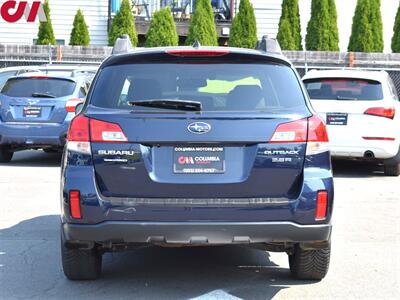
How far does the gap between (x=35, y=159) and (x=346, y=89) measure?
19.1ft

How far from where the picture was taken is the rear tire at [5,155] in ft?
40.4

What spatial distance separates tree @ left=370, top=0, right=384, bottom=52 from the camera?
2847 centimetres

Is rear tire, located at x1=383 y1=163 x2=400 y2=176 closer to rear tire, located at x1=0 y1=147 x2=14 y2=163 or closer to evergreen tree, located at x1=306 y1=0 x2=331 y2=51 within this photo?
rear tire, located at x1=0 y1=147 x2=14 y2=163

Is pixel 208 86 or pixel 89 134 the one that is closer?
pixel 89 134

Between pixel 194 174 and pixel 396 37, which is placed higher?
pixel 194 174

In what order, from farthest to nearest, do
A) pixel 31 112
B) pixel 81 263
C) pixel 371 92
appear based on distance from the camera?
1. pixel 31 112
2. pixel 371 92
3. pixel 81 263

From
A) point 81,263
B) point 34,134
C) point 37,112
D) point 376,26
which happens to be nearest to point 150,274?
point 81,263

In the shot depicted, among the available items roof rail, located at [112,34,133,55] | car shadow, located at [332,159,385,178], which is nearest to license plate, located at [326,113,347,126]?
car shadow, located at [332,159,385,178]

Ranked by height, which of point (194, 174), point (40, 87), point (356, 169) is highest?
point (194, 174)

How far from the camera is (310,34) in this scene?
29.0 meters

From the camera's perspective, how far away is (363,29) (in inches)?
1116

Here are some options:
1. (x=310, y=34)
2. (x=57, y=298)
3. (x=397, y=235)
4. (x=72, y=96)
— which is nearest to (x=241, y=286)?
(x=57, y=298)

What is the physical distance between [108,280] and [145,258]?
30.4 inches

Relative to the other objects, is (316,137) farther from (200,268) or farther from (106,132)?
(200,268)
